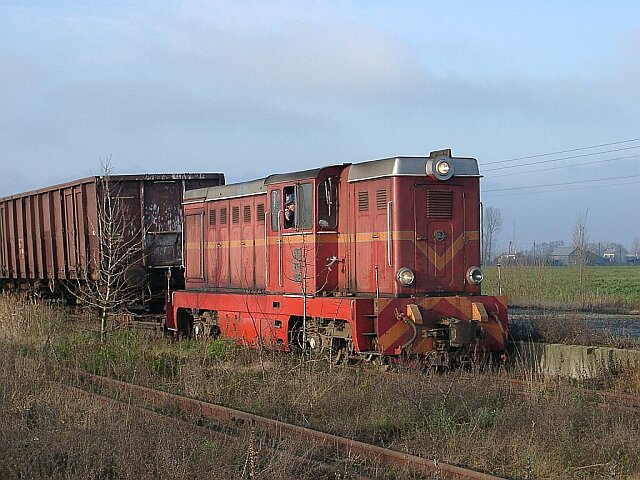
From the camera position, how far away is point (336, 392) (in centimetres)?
1009

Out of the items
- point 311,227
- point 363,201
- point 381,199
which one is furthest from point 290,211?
point 381,199

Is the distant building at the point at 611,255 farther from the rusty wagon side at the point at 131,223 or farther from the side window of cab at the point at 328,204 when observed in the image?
the side window of cab at the point at 328,204

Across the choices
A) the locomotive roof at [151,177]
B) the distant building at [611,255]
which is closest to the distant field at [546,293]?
the locomotive roof at [151,177]

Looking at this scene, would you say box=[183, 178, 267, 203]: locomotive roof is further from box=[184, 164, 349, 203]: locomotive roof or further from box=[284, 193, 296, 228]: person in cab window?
box=[284, 193, 296, 228]: person in cab window

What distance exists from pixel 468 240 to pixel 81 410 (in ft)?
20.8

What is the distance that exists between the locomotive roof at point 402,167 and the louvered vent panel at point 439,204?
33 cm

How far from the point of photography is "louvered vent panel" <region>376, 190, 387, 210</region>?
493 inches

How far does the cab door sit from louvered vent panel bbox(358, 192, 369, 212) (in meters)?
0.80

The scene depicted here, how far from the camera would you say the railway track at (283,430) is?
695cm

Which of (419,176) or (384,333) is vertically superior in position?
(419,176)

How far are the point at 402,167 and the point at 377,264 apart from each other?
59.9 inches

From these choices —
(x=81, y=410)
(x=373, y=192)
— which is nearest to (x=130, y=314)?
(x=373, y=192)

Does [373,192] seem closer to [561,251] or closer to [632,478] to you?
[632,478]

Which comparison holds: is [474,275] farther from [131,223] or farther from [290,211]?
[131,223]
